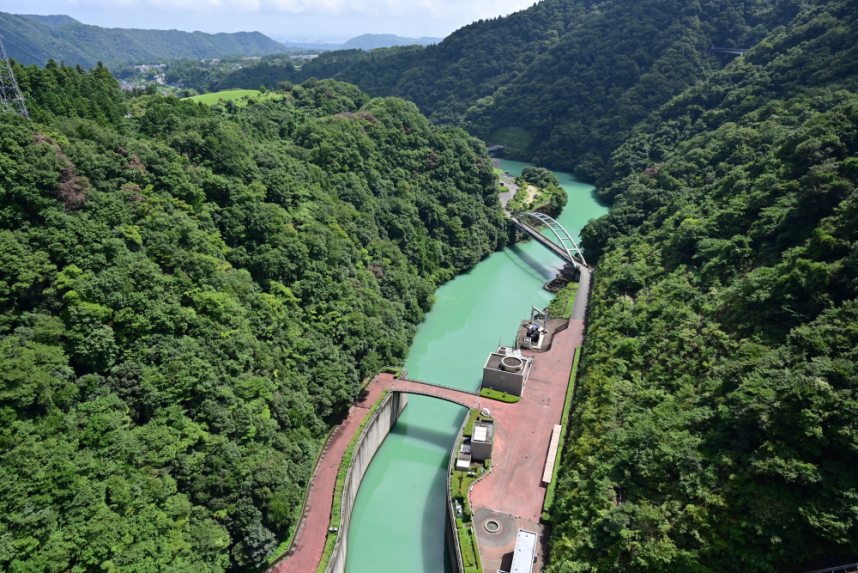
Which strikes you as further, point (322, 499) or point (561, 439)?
point (561, 439)

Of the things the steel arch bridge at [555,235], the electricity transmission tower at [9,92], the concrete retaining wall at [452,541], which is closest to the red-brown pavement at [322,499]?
the concrete retaining wall at [452,541]

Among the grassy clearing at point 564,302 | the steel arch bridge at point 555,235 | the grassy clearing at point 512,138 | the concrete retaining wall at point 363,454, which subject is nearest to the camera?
the concrete retaining wall at point 363,454

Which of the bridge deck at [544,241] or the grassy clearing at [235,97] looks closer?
the bridge deck at [544,241]

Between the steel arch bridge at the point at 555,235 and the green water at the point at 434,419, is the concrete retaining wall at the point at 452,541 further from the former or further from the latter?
the steel arch bridge at the point at 555,235

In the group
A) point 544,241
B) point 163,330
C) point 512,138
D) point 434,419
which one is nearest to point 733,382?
point 434,419

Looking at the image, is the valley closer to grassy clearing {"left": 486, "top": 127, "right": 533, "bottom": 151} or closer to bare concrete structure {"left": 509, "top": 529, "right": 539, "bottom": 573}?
bare concrete structure {"left": 509, "top": 529, "right": 539, "bottom": 573}

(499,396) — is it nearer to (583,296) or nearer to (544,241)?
(583,296)
